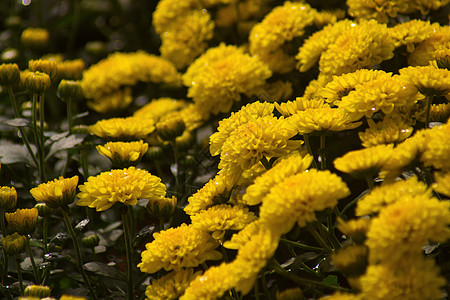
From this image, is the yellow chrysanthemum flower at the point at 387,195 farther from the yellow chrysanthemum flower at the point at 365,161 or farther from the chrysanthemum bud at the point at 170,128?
the chrysanthemum bud at the point at 170,128

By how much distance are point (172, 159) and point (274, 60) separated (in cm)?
46

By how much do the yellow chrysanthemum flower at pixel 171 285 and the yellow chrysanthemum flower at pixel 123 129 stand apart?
0.45 meters

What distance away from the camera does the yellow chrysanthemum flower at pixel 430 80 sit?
91cm

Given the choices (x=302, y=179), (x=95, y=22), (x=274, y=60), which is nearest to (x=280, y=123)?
(x=302, y=179)

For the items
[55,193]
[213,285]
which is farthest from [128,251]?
[213,285]

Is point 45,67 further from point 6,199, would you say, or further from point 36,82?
point 6,199

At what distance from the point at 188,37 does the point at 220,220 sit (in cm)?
94

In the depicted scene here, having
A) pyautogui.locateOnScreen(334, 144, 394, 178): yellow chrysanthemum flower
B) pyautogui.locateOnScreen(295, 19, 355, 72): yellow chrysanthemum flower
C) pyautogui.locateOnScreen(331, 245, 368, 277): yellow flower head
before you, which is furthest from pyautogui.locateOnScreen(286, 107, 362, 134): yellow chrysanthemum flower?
pyautogui.locateOnScreen(295, 19, 355, 72): yellow chrysanthemum flower

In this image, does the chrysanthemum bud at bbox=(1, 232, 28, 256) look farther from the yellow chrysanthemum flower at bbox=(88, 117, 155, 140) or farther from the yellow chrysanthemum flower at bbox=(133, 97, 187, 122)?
the yellow chrysanthemum flower at bbox=(133, 97, 187, 122)

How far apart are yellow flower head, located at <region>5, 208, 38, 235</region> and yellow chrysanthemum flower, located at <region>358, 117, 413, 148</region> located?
2.12ft

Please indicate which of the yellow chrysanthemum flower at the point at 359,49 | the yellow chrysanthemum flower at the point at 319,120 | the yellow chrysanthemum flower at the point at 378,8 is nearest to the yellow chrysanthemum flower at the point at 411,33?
the yellow chrysanthemum flower at the point at 359,49

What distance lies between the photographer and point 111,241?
1.28 m

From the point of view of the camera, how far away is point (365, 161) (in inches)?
30.4

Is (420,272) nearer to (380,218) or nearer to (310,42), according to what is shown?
(380,218)
